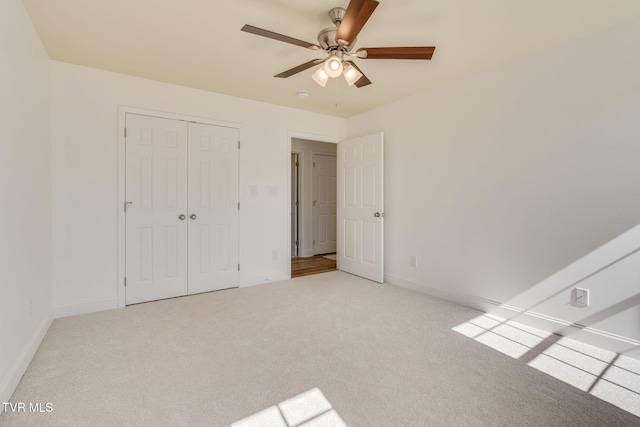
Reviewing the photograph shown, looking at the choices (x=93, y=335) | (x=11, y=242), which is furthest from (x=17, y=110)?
(x=93, y=335)

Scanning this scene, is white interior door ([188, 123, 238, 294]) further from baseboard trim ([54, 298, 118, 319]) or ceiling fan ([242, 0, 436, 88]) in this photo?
ceiling fan ([242, 0, 436, 88])

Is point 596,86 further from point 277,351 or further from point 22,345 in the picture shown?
point 22,345

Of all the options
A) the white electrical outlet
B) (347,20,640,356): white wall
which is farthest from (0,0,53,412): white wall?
the white electrical outlet

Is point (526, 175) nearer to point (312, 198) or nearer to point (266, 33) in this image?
point (266, 33)

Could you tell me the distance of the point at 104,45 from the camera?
8.35 feet

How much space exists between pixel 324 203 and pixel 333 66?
442 cm

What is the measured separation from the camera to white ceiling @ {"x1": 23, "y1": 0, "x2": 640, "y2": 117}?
2.01 metres

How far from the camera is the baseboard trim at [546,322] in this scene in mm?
2195

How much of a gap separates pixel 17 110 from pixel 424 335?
340cm

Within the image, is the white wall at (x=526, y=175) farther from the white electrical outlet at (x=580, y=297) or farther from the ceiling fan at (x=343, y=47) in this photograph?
the ceiling fan at (x=343, y=47)

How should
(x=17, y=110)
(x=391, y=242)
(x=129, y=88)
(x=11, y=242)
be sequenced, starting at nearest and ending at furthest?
(x=11, y=242) → (x=17, y=110) → (x=129, y=88) → (x=391, y=242)

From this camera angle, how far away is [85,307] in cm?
297

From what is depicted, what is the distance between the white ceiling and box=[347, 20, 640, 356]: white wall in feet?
0.67

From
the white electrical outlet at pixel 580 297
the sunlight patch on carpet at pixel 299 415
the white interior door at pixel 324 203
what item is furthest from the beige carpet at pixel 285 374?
the white interior door at pixel 324 203
